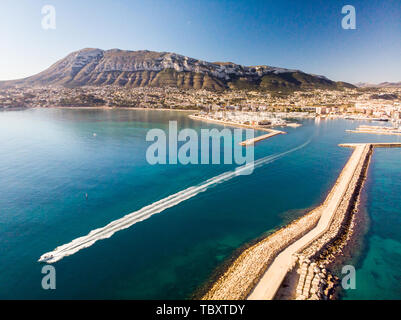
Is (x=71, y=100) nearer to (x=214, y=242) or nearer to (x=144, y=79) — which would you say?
(x=144, y=79)

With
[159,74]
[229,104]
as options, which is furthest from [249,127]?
[159,74]

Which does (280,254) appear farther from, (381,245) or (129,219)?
(129,219)

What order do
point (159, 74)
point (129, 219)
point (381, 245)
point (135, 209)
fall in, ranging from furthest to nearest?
point (159, 74)
point (135, 209)
point (129, 219)
point (381, 245)

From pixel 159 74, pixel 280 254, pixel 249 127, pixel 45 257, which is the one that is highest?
pixel 159 74

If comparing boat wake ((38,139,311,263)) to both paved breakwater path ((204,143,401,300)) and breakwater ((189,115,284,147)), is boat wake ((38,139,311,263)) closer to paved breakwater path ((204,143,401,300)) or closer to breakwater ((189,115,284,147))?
paved breakwater path ((204,143,401,300))

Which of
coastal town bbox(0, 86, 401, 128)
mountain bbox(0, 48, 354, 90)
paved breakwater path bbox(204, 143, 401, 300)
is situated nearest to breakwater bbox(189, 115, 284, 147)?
coastal town bbox(0, 86, 401, 128)

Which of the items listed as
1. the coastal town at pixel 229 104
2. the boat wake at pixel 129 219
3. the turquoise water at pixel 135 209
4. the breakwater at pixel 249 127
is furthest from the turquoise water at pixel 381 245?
the coastal town at pixel 229 104

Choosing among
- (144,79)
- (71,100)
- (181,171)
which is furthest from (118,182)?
(144,79)
